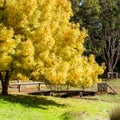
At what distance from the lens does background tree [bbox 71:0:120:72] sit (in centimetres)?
5725

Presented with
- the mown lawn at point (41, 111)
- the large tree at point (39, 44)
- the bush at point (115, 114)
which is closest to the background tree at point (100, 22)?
the large tree at point (39, 44)

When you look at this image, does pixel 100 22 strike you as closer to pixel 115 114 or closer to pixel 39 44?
pixel 39 44

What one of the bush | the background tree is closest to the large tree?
the bush

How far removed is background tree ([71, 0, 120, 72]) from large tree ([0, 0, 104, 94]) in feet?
109

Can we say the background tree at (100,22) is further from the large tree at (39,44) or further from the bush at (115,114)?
the bush at (115,114)

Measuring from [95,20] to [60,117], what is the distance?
40.4m

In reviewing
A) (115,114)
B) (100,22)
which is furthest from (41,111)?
(100,22)

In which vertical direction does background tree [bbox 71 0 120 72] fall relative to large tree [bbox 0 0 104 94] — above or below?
above

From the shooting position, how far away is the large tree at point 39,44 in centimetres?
2102

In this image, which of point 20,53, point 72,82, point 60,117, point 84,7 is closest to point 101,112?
point 72,82

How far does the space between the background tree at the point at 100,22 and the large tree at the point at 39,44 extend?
3332cm

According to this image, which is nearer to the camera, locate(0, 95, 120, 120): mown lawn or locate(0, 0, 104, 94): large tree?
locate(0, 95, 120, 120): mown lawn

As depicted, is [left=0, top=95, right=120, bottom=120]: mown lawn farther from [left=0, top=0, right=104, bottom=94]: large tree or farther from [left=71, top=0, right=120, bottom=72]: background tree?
[left=71, top=0, right=120, bottom=72]: background tree

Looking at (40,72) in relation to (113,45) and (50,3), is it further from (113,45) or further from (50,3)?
(113,45)
